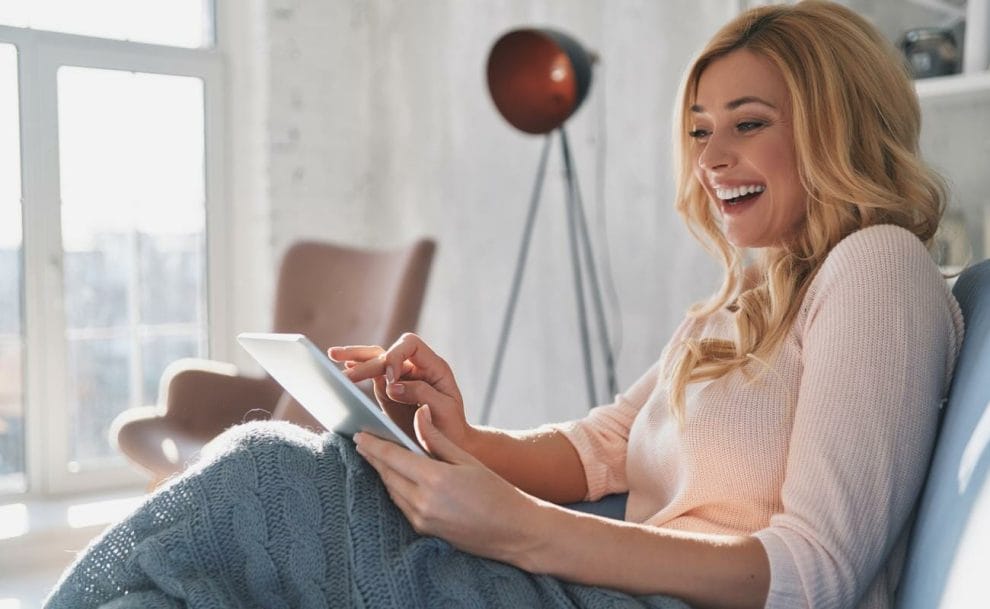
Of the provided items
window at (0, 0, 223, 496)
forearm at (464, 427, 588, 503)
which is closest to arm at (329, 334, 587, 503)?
forearm at (464, 427, 588, 503)

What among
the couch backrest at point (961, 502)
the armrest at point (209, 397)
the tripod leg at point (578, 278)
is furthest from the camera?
the tripod leg at point (578, 278)

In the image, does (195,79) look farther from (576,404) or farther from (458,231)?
(576,404)

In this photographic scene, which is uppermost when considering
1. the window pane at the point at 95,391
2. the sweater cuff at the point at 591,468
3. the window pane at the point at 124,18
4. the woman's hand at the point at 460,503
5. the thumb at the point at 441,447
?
the window pane at the point at 124,18

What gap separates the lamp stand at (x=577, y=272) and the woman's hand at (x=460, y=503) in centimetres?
195

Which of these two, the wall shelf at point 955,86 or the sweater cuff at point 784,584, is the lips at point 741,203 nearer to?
the sweater cuff at point 784,584

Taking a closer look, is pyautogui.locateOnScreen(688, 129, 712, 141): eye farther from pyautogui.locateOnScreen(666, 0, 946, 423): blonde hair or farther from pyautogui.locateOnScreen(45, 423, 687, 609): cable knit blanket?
pyautogui.locateOnScreen(45, 423, 687, 609): cable knit blanket

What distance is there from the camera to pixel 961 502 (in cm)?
99

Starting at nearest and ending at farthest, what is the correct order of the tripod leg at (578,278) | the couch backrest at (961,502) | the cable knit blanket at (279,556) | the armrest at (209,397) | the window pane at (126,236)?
the couch backrest at (961,502)
the cable knit blanket at (279,556)
the armrest at (209,397)
the tripod leg at (578,278)
the window pane at (126,236)

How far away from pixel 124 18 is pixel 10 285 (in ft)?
3.33

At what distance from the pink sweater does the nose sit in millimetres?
256

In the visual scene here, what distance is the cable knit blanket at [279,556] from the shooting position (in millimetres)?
995

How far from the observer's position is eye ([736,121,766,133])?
4.66 feet

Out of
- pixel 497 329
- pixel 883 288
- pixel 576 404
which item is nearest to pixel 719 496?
pixel 883 288

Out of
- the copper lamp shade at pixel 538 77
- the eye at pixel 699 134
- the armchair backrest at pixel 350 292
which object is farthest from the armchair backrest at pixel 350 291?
the eye at pixel 699 134
